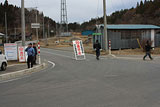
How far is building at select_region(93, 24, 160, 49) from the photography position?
1123 inches

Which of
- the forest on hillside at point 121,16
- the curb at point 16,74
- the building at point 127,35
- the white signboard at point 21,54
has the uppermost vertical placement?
the forest on hillside at point 121,16

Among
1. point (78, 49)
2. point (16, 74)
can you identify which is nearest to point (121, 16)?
point (78, 49)

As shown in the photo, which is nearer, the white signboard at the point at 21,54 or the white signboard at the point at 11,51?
the white signboard at the point at 21,54

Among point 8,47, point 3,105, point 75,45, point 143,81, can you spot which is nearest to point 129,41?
point 75,45

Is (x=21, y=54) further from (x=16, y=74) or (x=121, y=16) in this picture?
(x=121, y=16)

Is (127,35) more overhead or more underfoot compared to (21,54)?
more overhead

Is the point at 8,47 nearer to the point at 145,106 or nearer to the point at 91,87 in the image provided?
the point at 91,87

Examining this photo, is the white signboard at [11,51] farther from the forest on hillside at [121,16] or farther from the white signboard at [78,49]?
the forest on hillside at [121,16]

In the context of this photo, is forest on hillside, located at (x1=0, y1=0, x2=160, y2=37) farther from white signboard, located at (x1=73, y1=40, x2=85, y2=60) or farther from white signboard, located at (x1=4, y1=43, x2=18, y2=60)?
white signboard, located at (x1=4, y1=43, x2=18, y2=60)

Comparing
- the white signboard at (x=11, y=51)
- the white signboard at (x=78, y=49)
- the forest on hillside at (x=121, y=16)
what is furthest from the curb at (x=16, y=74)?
the forest on hillside at (x=121, y=16)

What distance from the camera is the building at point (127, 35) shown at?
28516mm

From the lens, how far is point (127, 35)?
1165 inches

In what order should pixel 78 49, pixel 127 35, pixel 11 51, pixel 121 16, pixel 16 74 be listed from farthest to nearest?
pixel 121 16
pixel 127 35
pixel 78 49
pixel 11 51
pixel 16 74

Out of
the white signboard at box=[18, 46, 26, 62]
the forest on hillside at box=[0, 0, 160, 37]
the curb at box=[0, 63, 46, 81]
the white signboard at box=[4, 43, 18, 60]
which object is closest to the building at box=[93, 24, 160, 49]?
the white signboard at box=[18, 46, 26, 62]
